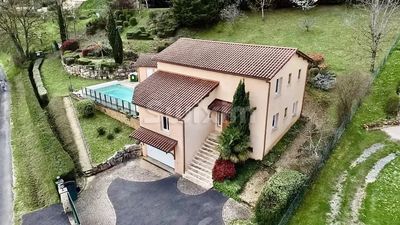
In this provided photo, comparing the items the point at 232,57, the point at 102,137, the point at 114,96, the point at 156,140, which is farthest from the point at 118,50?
the point at 232,57

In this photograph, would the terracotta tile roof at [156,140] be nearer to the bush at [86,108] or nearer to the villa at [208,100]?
the villa at [208,100]

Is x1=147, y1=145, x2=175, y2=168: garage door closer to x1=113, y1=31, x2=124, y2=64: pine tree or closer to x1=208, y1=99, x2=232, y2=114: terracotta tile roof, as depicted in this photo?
x1=208, y1=99, x2=232, y2=114: terracotta tile roof

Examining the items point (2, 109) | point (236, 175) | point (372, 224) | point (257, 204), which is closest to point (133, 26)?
point (2, 109)

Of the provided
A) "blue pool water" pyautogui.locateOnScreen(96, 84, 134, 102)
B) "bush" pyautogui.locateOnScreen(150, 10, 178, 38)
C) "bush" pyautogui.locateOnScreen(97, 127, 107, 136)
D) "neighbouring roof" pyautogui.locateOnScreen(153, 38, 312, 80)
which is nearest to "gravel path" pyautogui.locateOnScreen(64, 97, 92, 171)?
"bush" pyautogui.locateOnScreen(97, 127, 107, 136)

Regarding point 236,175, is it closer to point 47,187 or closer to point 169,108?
point 169,108

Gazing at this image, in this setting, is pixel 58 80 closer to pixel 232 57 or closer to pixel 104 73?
pixel 104 73

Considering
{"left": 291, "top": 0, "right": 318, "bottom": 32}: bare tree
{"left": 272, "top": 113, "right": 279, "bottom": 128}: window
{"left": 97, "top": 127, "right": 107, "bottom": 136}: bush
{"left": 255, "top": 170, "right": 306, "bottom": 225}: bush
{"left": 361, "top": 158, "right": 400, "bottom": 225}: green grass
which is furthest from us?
{"left": 291, "top": 0, "right": 318, "bottom": 32}: bare tree
